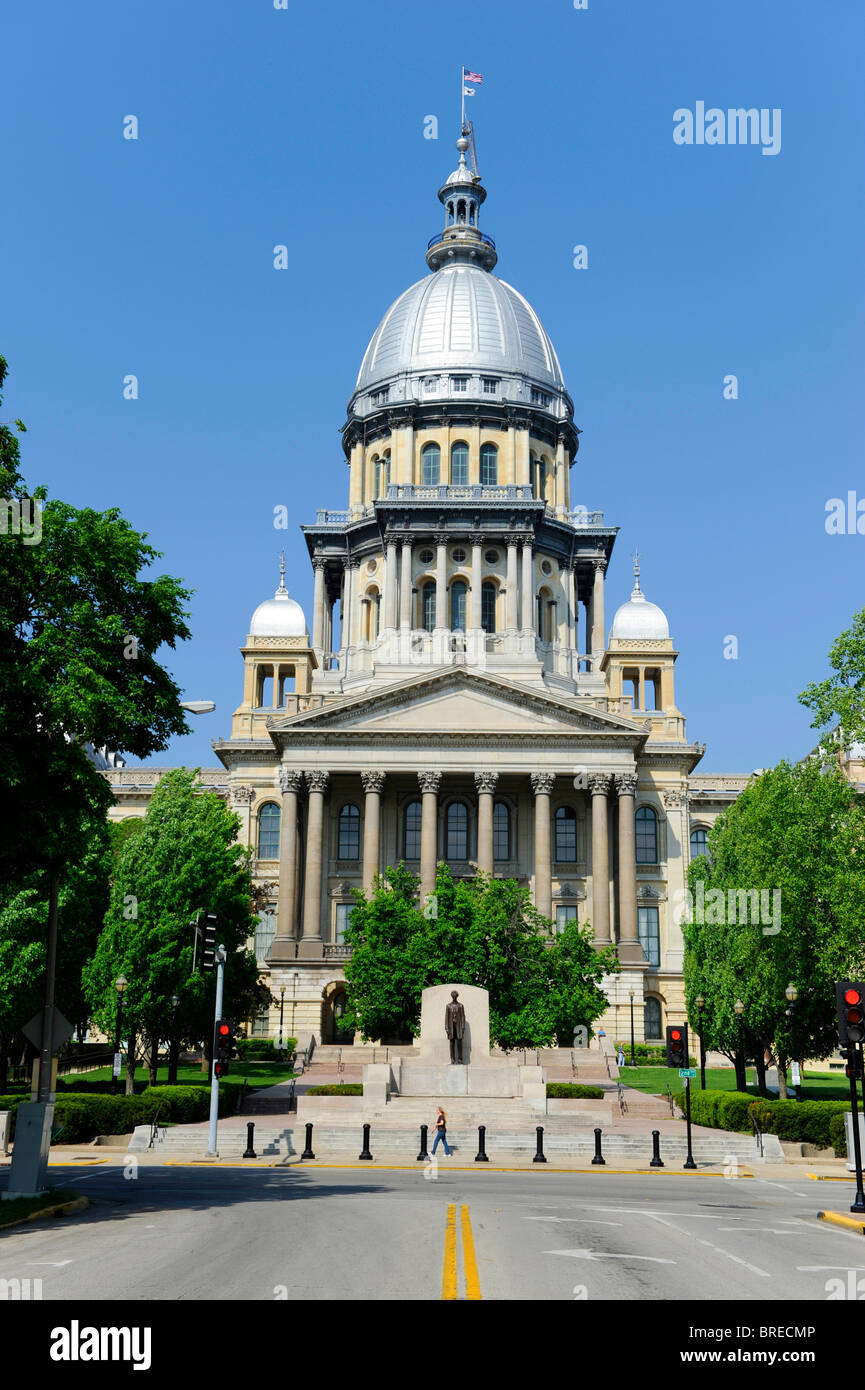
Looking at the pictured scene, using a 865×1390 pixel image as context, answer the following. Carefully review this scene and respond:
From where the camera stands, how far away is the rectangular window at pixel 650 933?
77.7 metres

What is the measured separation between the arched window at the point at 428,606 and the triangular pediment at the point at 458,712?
14997 millimetres

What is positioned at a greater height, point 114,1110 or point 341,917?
point 341,917

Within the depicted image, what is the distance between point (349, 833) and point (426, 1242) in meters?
61.3

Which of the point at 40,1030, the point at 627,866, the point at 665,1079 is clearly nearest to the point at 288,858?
the point at 627,866

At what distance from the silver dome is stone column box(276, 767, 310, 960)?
112 ft

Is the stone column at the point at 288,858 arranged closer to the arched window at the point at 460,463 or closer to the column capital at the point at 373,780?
the column capital at the point at 373,780

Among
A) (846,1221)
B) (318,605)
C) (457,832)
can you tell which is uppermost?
(318,605)

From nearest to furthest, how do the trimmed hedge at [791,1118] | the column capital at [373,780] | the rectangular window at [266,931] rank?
the trimmed hedge at [791,1118]
the column capital at [373,780]
the rectangular window at [266,931]

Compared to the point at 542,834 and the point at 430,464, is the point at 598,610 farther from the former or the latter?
the point at 542,834

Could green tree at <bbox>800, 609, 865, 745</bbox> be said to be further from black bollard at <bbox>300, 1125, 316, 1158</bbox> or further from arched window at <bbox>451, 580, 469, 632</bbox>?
arched window at <bbox>451, 580, 469, 632</bbox>

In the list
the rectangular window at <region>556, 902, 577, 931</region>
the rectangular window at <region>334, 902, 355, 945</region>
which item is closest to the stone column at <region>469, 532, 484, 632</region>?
the rectangular window at <region>556, 902, 577, 931</region>

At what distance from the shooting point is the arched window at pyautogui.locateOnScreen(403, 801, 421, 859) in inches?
3049

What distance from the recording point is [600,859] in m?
72.7

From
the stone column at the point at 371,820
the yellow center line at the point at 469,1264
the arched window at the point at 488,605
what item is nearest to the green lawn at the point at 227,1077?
the stone column at the point at 371,820
